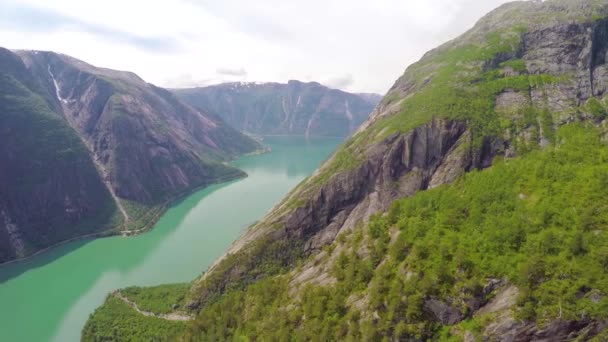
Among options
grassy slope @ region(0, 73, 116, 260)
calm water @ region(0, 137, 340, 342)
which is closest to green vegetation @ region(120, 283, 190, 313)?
calm water @ region(0, 137, 340, 342)

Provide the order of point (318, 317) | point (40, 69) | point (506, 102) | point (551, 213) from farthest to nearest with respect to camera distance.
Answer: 1. point (40, 69)
2. point (506, 102)
3. point (318, 317)
4. point (551, 213)

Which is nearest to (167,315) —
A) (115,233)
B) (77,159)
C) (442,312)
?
(442,312)

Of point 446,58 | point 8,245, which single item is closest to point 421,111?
point 446,58

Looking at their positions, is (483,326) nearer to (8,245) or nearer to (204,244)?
(204,244)

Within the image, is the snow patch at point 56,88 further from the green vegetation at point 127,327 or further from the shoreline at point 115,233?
the green vegetation at point 127,327

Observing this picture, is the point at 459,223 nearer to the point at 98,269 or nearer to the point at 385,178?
the point at 385,178

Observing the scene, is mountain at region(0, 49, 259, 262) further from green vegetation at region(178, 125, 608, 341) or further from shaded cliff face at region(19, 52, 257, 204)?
green vegetation at region(178, 125, 608, 341)
